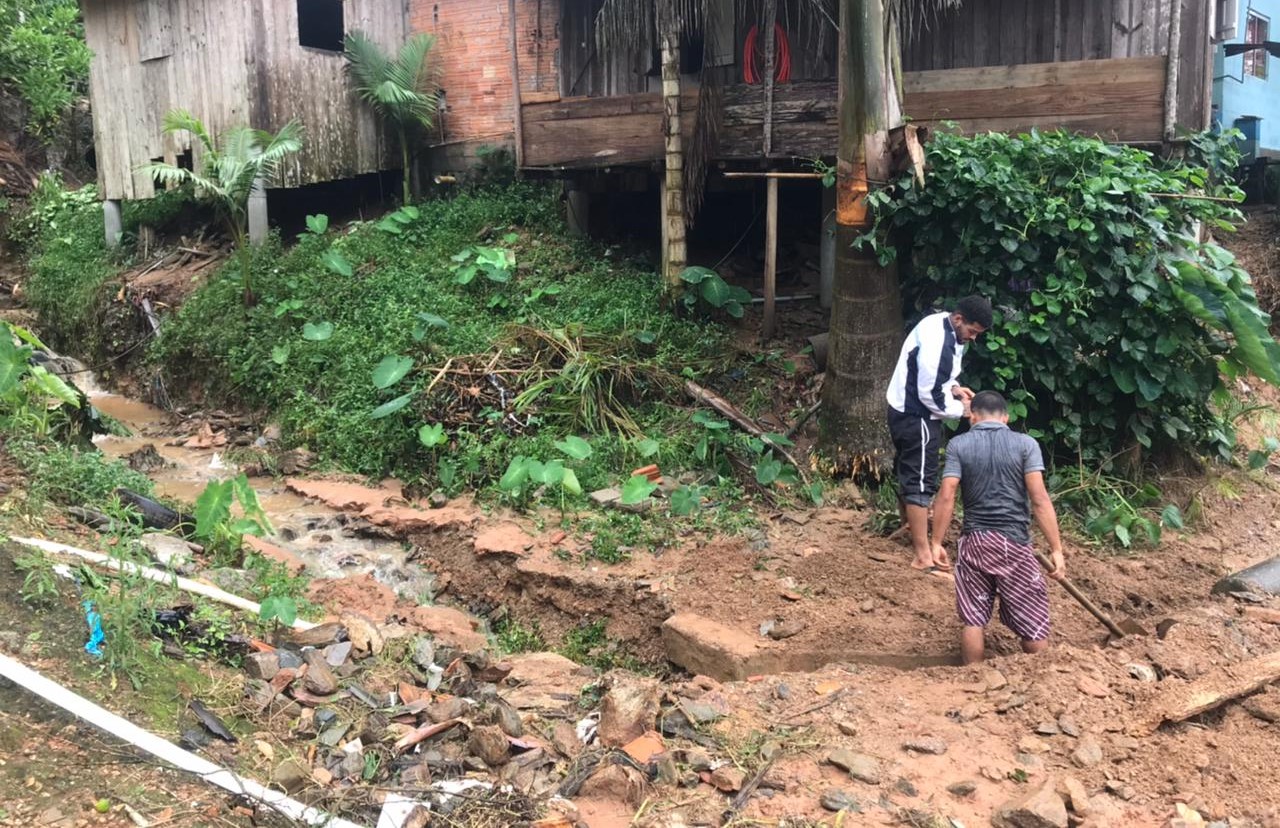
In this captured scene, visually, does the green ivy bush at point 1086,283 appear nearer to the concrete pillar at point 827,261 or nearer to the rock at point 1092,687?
the concrete pillar at point 827,261

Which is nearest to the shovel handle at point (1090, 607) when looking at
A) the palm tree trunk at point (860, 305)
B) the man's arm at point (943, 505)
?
the man's arm at point (943, 505)

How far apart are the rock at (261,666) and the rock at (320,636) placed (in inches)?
17.8

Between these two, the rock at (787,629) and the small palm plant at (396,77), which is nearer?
the rock at (787,629)

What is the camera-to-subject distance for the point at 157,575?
16.8 ft

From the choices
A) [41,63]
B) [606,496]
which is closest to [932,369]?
[606,496]

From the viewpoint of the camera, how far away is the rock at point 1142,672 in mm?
4613

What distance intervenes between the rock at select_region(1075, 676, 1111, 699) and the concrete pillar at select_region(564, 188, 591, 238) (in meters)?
8.84

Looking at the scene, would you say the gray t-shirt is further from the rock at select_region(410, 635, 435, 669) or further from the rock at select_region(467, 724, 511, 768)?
the rock at select_region(410, 635, 435, 669)

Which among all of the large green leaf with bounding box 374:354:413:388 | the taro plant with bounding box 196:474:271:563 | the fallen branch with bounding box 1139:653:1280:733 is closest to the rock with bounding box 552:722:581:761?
the fallen branch with bounding box 1139:653:1280:733

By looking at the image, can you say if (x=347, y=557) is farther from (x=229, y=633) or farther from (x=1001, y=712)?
(x=1001, y=712)

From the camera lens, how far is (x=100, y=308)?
12.7 metres

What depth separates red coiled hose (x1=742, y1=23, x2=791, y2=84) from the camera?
10469mm

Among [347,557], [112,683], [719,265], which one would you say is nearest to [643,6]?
[719,265]

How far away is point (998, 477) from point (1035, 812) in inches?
69.8
